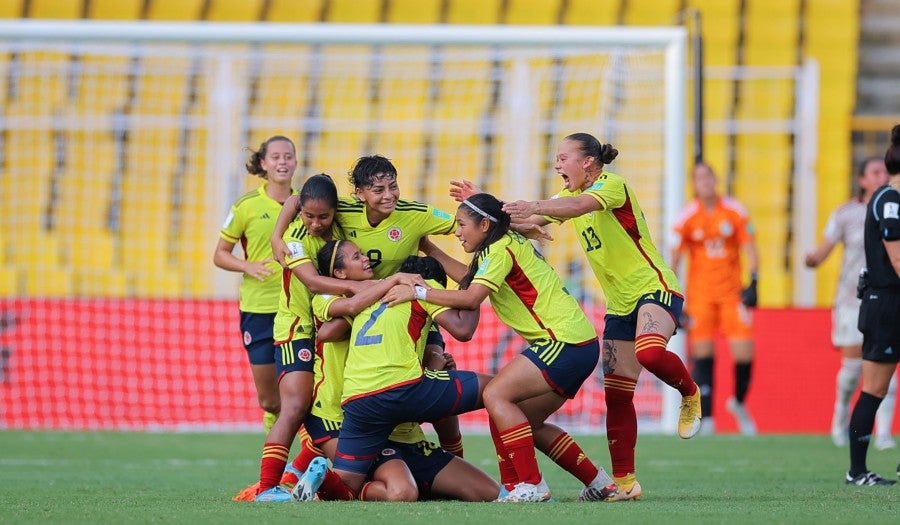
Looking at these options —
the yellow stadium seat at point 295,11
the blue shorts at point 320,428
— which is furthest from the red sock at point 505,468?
the yellow stadium seat at point 295,11

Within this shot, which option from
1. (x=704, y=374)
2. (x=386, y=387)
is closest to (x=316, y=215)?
(x=386, y=387)

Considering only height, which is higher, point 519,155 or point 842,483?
point 519,155

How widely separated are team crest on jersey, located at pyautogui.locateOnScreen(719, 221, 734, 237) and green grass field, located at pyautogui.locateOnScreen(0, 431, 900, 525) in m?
1.85

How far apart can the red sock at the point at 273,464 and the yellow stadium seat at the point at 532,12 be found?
37.1 ft

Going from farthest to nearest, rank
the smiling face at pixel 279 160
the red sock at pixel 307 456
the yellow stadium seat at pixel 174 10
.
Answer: the yellow stadium seat at pixel 174 10
the smiling face at pixel 279 160
the red sock at pixel 307 456

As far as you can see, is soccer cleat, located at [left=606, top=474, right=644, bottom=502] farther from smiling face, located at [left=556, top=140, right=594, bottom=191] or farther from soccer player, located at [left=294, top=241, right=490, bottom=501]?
smiling face, located at [left=556, top=140, right=594, bottom=191]

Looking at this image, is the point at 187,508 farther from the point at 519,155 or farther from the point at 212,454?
the point at 519,155

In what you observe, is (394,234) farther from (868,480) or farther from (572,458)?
(868,480)

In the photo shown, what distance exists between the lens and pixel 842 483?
7914 mm

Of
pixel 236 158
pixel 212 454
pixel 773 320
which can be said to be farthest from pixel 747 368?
pixel 236 158

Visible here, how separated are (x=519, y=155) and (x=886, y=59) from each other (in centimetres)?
667

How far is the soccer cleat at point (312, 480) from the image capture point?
21.0ft

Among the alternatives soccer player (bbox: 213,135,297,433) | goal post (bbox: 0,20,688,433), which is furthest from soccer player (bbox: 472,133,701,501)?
goal post (bbox: 0,20,688,433)

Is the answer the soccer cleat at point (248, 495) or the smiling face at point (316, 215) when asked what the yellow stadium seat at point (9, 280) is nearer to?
the smiling face at point (316, 215)
